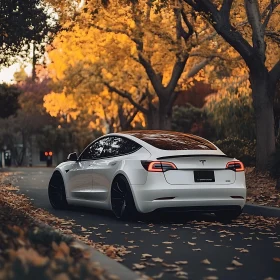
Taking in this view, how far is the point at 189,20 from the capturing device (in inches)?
1020

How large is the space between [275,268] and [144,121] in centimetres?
4188

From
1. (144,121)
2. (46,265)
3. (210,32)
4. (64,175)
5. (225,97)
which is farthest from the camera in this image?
(144,121)

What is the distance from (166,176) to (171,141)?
1.06m

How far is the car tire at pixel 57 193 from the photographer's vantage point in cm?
1397

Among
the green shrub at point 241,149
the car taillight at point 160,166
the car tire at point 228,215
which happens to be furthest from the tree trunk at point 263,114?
the car taillight at point 160,166

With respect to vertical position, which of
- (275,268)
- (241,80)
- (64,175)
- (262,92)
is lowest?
(275,268)

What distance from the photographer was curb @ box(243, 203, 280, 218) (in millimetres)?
12209

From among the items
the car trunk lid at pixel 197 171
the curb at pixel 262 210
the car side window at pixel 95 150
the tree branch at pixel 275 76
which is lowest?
the curb at pixel 262 210

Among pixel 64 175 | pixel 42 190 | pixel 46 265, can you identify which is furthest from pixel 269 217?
pixel 42 190

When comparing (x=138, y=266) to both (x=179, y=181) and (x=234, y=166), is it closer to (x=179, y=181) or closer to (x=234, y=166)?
(x=179, y=181)

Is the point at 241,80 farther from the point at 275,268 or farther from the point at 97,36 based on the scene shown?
the point at 275,268

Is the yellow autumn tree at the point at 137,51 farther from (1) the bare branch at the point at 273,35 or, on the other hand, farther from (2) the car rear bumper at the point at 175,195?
(2) the car rear bumper at the point at 175,195

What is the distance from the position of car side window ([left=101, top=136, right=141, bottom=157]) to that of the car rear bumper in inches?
36.7

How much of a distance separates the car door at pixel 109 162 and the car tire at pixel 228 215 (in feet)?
6.07
